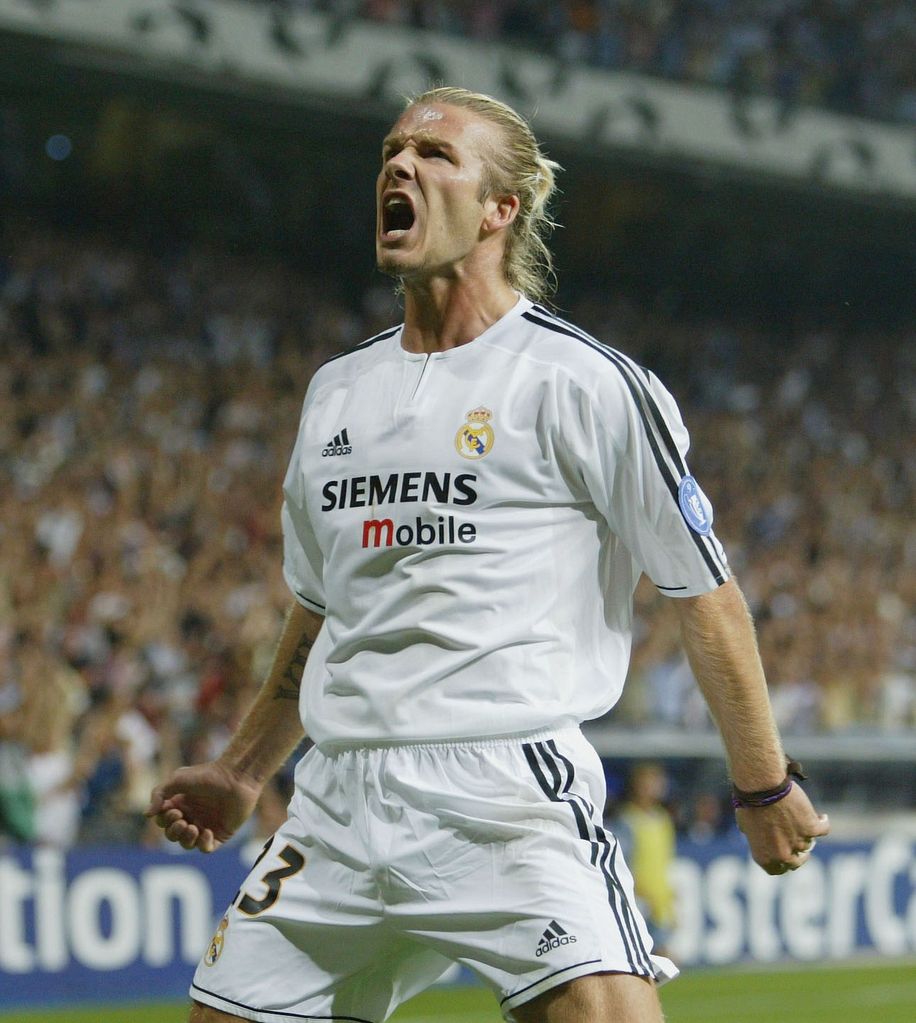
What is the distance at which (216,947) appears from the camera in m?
2.88

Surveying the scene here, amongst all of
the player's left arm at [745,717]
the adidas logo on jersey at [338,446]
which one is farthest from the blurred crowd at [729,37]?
the player's left arm at [745,717]

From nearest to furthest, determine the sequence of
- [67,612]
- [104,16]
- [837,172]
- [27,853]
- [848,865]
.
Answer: [27,853] → [67,612] → [848,865] → [104,16] → [837,172]

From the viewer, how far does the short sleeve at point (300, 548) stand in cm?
312

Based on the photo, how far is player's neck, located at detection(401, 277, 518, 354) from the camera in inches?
118

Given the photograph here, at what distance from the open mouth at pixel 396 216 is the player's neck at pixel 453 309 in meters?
0.10

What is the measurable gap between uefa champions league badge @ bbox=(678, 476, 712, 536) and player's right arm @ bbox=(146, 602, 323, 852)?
790mm

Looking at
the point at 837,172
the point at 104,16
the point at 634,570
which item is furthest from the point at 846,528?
the point at 634,570

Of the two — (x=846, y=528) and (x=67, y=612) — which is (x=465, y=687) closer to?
(x=67, y=612)

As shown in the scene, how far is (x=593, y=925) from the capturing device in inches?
104

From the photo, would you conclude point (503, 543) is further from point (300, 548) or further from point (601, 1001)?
point (601, 1001)

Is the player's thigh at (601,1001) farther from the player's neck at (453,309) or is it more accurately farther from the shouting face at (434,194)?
the shouting face at (434,194)

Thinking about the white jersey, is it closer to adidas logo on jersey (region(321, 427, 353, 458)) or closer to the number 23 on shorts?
adidas logo on jersey (region(321, 427, 353, 458))

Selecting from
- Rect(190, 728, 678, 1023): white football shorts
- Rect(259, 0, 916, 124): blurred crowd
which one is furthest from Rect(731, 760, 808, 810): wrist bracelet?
Rect(259, 0, 916, 124): blurred crowd

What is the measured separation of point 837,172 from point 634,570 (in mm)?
17051
